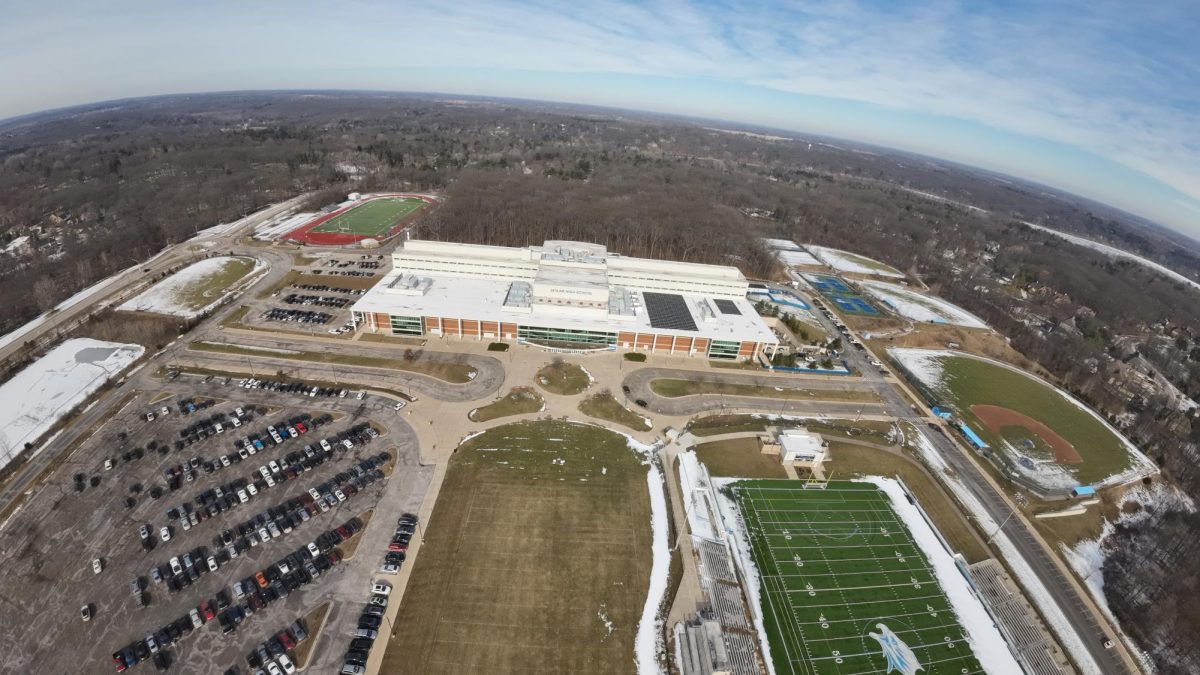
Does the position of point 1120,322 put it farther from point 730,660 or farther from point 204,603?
point 204,603

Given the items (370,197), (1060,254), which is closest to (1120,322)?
(1060,254)

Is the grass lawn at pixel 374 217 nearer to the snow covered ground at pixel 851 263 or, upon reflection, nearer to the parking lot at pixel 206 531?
the parking lot at pixel 206 531

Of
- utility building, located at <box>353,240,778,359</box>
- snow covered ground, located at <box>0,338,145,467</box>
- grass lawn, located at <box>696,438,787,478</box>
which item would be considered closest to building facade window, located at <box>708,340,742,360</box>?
utility building, located at <box>353,240,778,359</box>

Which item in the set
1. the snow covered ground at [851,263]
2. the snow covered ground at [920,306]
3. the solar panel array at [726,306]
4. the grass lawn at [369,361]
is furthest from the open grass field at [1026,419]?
the grass lawn at [369,361]

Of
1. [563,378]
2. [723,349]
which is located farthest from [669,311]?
[563,378]

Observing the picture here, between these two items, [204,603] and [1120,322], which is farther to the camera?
[1120,322]

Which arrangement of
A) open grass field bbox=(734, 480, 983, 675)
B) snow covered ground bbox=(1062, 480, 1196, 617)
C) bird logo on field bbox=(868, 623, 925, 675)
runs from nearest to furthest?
1. bird logo on field bbox=(868, 623, 925, 675)
2. open grass field bbox=(734, 480, 983, 675)
3. snow covered ground bbox=(1062, 480, 1196, 617)

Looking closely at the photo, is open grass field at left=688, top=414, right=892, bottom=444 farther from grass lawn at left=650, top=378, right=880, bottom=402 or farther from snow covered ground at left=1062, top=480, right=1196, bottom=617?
snow covered ground at left=1062, top=480, right=1196, bottom=617
